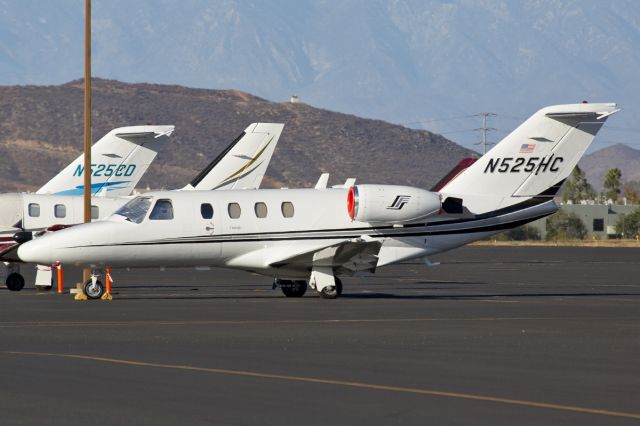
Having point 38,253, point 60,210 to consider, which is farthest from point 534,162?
point 60,210

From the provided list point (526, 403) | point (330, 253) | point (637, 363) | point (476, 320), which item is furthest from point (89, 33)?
point (526, 403)

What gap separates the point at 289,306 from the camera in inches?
1137

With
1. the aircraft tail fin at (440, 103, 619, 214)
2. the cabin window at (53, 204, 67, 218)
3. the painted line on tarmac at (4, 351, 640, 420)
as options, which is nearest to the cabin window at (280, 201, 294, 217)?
the aircraft tail fin at (440, 103, 619, 214)

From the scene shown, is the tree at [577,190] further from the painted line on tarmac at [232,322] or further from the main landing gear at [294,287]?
the painted line on tarmac at [232,322]

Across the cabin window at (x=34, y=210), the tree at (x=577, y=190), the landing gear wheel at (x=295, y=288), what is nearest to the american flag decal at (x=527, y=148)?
the landing gear wheel at (x=295, y=288)

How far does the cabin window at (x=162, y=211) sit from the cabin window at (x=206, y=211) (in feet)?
2.36

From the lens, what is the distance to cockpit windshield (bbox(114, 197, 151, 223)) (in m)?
31.2

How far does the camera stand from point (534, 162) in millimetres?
32812

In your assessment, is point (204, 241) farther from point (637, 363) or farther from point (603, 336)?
point (637, 363)

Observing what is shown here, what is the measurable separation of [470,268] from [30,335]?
33835mm

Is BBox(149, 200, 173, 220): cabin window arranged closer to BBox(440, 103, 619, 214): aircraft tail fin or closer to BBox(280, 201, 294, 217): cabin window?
BBox(280, 201, 294, 217): cabin window

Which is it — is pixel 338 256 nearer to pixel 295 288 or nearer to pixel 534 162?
pixel 295 288

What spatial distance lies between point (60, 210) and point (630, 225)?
8869 cm

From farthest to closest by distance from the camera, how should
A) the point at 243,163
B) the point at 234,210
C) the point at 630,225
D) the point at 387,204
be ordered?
the point at 630,225 < the point at 243,163 < the point at 234,210 < the point at 387,204
